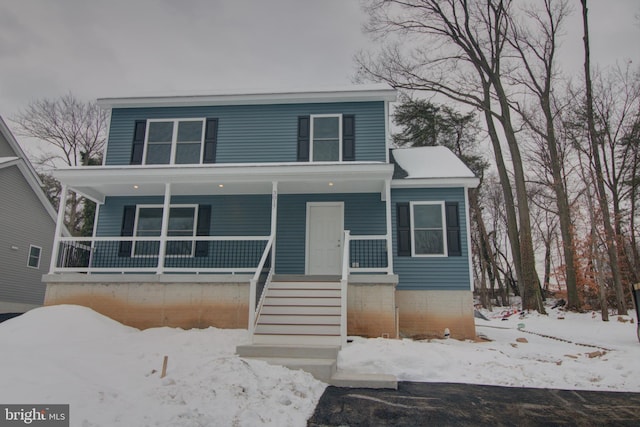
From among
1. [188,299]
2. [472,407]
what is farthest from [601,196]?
[188,299]

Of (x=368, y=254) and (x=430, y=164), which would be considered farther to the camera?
(x=430, y=164)

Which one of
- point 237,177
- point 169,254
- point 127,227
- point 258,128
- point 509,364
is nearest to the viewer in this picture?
point 509,364

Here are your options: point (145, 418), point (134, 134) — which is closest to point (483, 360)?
point (145, 418)

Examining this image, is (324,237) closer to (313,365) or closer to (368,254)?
(368,254)

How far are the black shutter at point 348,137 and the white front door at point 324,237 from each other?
131 centimetres

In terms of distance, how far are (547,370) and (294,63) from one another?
15.3 metres

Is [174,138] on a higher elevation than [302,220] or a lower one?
higher

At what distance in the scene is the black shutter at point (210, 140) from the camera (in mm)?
11617

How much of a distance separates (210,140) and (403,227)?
5795mm

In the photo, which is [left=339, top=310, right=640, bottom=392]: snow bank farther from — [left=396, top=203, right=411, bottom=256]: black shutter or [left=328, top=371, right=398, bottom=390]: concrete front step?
[left=396, top=203, right=411, bottom=256]: black shutter

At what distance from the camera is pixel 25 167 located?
1568cm

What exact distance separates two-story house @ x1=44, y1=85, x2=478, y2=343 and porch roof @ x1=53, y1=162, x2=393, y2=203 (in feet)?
0.11

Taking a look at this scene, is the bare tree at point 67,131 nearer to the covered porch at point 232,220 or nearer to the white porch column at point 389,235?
the covered porch at point 232,220

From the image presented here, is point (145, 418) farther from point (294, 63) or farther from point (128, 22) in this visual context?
point (294, 63)
